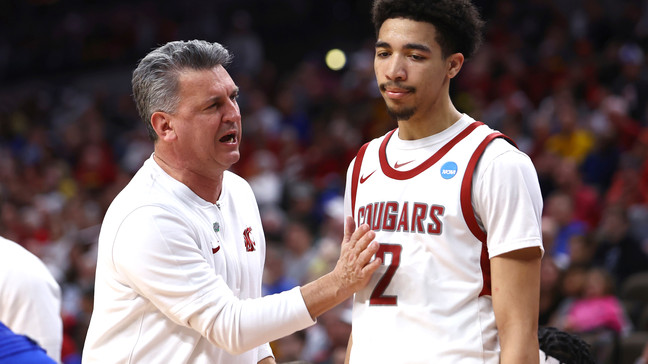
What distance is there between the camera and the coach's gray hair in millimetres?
3471

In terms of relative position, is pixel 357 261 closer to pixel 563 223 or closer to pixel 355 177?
pixel 355 177

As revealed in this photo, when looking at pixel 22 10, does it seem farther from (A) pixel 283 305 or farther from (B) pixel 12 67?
(A) pixel 283 305

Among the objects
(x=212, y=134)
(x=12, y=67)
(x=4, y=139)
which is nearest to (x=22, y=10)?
(x=12, y=67)

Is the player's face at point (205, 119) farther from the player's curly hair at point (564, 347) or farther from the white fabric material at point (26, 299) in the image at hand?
the player's curly hair at point (564, 347)

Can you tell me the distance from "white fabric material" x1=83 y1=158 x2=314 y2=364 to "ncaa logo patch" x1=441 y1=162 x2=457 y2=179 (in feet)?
2.48

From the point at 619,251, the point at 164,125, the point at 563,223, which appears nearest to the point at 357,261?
the point at 164,125

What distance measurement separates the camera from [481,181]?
2.88 meters

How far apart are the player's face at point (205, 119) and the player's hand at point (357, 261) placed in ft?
2.29

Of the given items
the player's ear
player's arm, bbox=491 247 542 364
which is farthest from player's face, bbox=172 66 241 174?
player's arm, bbox=491 247 542 364

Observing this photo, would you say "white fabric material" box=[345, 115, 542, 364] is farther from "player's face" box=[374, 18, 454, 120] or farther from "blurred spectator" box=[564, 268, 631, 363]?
"blurred spectator" box=[564, 268, 631, 363]

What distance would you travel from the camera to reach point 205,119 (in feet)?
11.3

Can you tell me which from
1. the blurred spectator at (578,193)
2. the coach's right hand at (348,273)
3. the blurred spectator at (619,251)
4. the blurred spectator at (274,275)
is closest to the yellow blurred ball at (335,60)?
the blurred spectator at (578,193)

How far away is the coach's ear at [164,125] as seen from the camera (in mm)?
3482

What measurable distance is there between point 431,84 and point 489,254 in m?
0.63
